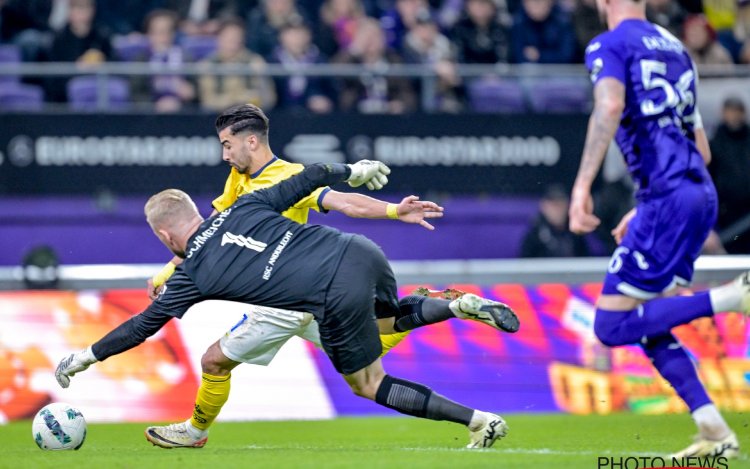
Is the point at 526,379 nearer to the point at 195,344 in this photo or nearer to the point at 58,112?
the point at 195,344

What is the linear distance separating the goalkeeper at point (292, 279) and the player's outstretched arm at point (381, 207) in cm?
33

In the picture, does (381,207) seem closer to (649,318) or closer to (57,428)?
(649,318)

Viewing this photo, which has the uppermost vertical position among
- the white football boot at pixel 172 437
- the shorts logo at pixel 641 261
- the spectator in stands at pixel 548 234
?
the shorts logo at pixel 641 261

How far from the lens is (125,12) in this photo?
1620 centimetres

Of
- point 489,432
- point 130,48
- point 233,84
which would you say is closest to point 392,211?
point 489,432

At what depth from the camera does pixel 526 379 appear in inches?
502

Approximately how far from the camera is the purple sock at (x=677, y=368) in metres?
6.47

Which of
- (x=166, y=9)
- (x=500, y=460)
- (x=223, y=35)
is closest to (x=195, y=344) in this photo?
(x=223, y=35)

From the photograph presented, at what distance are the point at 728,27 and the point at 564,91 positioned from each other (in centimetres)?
332

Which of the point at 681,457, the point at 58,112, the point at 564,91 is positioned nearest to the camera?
the point at 681,457

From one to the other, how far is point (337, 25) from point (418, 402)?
9.29 m

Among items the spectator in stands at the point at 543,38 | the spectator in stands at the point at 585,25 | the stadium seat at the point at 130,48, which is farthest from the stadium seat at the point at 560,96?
the stadium seat at the point at 130,48

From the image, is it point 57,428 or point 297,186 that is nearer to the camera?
point 297,186

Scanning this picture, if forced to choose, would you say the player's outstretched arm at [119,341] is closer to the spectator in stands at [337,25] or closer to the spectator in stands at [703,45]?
the spectator in stands at [337,25]
